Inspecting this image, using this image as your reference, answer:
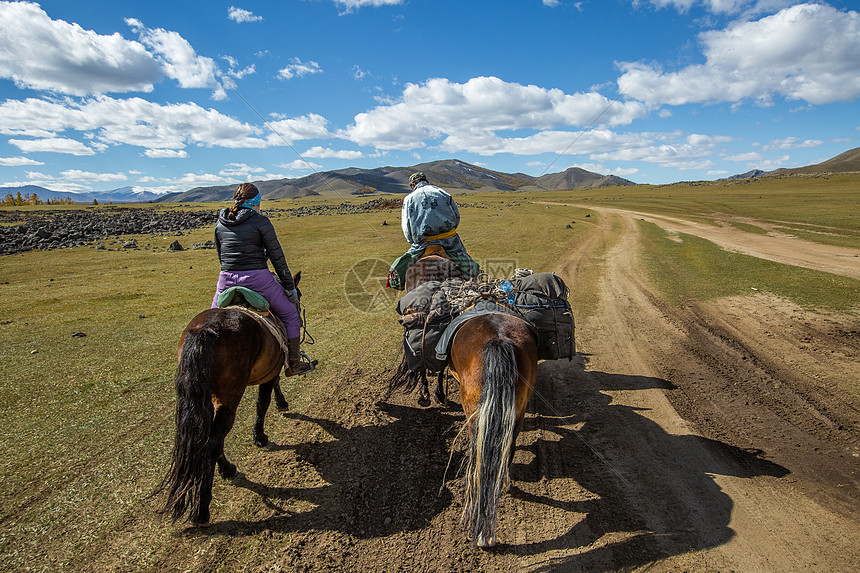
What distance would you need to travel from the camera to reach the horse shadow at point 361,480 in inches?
143

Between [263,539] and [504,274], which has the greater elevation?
[504,274]

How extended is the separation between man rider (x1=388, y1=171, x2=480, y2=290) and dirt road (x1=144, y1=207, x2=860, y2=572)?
2101mm

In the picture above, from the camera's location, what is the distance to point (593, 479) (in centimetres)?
416

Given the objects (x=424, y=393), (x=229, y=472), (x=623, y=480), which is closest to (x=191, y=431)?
(x=229, y=472)

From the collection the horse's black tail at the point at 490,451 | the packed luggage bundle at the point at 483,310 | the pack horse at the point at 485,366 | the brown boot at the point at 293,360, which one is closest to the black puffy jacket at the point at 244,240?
the brown boot at the point at 293,360

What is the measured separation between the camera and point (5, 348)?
7984mm

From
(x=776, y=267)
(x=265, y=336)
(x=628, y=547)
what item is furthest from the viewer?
(x=776, y=267)

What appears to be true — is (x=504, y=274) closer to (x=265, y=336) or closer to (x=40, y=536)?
(x=265, y=336)

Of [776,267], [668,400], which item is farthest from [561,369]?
[776,267]

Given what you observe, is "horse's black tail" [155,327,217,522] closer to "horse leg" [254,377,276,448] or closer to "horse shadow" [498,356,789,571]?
"horse leg" [254,377,276,448]

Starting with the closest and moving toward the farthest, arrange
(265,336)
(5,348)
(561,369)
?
(265,336) < (561,369) < (5,348)

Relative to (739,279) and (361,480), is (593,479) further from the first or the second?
(739,279)

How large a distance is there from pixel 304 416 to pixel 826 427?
6761 millimetres

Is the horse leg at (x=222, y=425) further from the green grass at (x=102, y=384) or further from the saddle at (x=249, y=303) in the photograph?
the saddle at (x=249, y=303)
